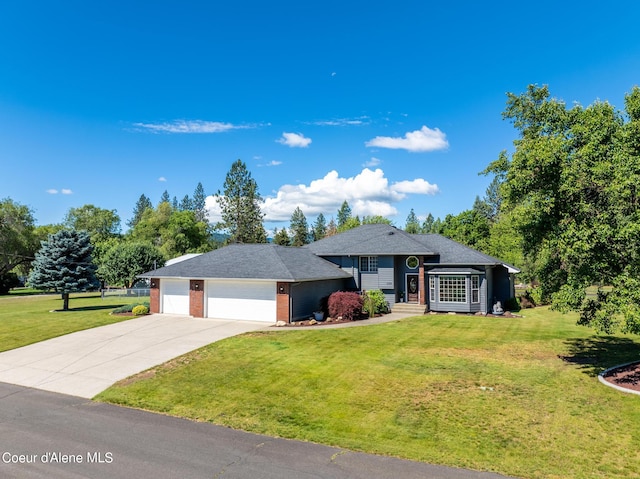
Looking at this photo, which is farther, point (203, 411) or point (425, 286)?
point (425, 286)

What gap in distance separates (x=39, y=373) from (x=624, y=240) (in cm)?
1816

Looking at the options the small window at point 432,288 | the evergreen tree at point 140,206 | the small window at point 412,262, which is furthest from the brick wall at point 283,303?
the evergreen tree at point 140,206

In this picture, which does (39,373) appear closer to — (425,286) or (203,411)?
(203,411)

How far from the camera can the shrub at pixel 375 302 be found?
24.2 metres

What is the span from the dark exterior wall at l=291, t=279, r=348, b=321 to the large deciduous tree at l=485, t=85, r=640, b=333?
501 inches

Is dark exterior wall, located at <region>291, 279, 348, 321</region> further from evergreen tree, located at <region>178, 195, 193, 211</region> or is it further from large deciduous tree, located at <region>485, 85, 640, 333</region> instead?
evergreen tree, located at <region>178, 195, 193, 211</region>

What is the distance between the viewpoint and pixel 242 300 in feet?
74.8

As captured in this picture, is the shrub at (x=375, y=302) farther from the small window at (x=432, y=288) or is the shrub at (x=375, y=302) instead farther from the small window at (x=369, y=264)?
the small window at (x=432, y=288)

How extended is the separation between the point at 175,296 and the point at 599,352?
21.9 m

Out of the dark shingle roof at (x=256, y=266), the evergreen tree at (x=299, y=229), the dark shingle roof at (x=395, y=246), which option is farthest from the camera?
the evergreen tree at (x=299, y=229)

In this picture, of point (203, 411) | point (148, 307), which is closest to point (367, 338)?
point (203, 411)

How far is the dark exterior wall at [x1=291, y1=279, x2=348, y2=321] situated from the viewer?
2227 centimetres

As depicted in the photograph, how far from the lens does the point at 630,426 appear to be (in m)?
8.34

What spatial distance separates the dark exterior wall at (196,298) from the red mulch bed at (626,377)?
64.2 feet
